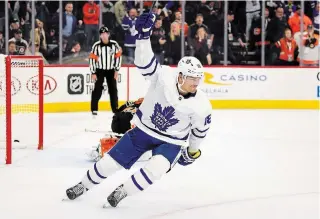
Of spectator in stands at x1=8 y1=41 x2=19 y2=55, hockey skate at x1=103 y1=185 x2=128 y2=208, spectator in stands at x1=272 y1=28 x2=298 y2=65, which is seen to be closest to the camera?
hockey skate at x1=103 y1=185 x2=128 y2=208

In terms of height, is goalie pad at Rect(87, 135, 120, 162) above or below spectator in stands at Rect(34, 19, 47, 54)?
below

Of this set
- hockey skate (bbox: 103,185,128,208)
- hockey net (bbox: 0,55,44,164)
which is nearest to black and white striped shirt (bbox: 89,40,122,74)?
hockey net (bbox: 0,55,44,164)

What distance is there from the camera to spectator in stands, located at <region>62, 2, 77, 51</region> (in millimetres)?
12320

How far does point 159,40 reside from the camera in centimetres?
1268

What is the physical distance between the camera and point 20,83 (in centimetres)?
831

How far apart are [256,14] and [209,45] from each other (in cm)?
93

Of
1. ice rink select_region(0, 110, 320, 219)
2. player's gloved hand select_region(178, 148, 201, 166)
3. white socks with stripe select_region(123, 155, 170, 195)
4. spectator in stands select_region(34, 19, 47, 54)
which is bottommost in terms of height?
ice rink select_region(0, 110, 320, 219)

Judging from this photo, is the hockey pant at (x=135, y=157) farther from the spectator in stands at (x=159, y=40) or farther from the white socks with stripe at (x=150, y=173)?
the spectator in stands at (x=159, y=40)

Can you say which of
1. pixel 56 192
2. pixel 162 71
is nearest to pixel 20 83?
pixel 56 192

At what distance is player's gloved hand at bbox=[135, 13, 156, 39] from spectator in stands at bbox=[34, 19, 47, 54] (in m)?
7.91

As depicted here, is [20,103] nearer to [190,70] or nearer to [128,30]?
[190,70]

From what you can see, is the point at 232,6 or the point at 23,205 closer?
the point at 23,205

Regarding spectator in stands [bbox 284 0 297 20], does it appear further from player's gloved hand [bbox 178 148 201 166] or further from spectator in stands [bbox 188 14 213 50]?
player's gloved hand [bbox 178 148 201 166]

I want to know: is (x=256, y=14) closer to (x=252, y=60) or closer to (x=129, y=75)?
(x=252, y=60)
